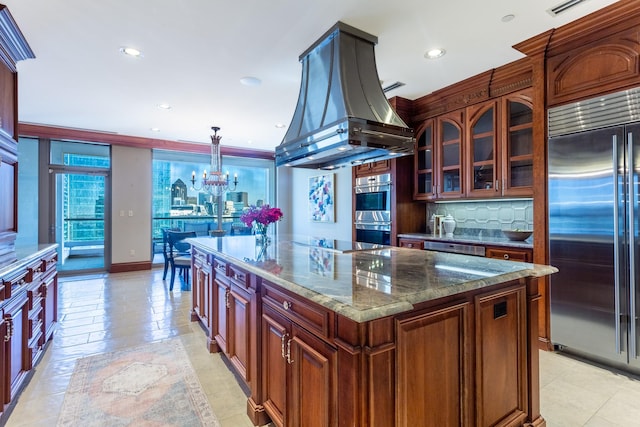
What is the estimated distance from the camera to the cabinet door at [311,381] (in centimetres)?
122

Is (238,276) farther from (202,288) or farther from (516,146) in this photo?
(516,146)

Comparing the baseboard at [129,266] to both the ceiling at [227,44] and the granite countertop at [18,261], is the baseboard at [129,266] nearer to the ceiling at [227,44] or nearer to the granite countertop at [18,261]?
the ceiling at [227,44]

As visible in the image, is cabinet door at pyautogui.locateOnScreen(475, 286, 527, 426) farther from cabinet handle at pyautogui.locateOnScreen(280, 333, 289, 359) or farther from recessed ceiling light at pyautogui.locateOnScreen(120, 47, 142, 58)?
recessed ceiling light at pyautogui.locateOnScreen(120, 47, 142, 58)

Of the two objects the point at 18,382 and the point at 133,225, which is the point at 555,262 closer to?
the point at 18,382

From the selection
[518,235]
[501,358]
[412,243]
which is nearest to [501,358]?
[501,358]

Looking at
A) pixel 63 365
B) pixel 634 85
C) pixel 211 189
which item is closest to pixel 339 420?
pixel 63 365

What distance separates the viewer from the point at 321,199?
256 inches

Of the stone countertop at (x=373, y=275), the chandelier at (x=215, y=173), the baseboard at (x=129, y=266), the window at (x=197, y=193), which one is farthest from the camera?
the window at (x=197, y=193)

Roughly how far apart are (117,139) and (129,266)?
2467 millimetres

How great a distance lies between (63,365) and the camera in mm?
2525

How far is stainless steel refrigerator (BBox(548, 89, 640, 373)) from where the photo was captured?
7.47ft

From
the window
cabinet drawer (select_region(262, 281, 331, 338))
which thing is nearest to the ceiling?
cabinet drawer (select_region(262, 281, 331, 338))

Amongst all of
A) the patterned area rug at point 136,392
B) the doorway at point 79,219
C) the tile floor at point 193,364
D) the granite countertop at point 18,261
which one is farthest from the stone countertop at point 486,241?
the doorway at point 79,219

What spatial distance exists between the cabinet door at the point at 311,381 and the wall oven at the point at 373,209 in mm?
2944
